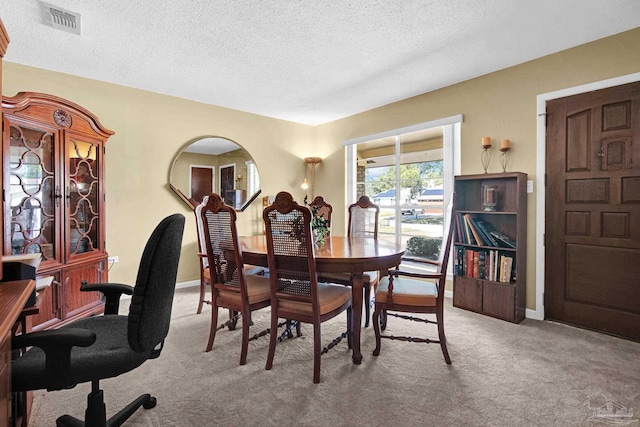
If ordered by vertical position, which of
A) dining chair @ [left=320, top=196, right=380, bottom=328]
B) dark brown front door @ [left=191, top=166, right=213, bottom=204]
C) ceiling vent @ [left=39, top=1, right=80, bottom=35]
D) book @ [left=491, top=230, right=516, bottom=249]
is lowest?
book @ [left=491, top=230, right=516, bottom=249]

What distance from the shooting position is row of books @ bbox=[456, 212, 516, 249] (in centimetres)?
312

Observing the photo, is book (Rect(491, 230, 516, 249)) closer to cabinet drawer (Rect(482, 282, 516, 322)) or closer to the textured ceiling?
cabinet drawer (Rect(482, 282, 516, 322))

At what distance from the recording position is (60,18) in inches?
92.9

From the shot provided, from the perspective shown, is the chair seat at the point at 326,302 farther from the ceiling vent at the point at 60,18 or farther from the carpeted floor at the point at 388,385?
the ceiling vent at the point at 60,18

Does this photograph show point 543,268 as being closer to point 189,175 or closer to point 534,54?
point 534,54

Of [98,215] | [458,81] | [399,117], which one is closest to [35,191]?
[98,215]

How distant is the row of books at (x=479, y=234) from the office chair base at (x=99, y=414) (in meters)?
3.05

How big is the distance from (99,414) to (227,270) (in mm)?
1106

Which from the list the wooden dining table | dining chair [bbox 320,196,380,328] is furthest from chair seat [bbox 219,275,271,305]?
dining chair [bbox 320,196,380,328]

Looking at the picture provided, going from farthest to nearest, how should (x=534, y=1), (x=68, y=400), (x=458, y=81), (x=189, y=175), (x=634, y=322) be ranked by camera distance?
(x=189, y=175), (x=458, y=81), (x=634, y=322), (x=534, y=1), (x=68, y=400)

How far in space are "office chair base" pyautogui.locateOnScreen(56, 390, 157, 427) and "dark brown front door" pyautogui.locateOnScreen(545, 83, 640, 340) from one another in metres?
3.41

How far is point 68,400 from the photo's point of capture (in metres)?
1.80

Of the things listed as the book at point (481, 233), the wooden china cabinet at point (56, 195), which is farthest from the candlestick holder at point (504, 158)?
the wooden china cabinet at point (56, 195)

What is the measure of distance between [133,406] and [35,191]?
203cm
